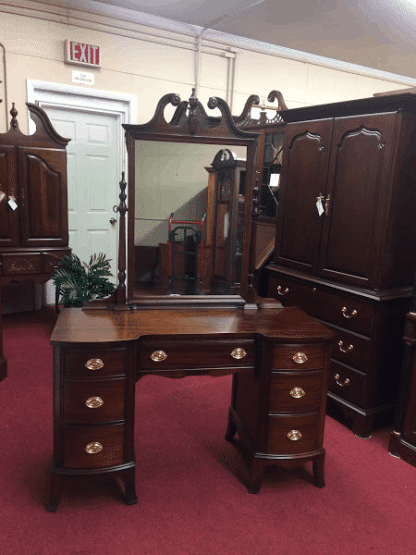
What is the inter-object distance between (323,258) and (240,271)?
869 millimetres

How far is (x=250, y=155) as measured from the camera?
2350 mm

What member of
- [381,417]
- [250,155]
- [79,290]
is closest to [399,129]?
[250,155]

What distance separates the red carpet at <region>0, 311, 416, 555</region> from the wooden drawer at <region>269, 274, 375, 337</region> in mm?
682

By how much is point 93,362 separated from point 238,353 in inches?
25.6

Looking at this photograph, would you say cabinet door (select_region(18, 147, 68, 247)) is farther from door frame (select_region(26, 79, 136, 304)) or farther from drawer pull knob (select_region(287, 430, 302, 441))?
drawer pull knob (select_region(287, 430, 302, 441))

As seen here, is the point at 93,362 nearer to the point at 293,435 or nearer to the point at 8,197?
the point at 293,435

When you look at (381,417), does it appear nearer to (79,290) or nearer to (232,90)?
(79,290)

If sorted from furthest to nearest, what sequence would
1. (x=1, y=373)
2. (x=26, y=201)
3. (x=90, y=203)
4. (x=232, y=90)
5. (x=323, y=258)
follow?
(x=232, y=90), (x=90, y=203), (x=26, y=201), (x=1, y=373), (x=323, y=258)

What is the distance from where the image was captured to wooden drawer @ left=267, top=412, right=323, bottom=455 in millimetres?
2199

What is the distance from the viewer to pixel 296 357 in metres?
2.14

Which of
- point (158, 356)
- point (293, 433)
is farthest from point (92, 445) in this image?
point (293, 433)

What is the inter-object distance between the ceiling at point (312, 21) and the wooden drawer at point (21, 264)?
2582 mm

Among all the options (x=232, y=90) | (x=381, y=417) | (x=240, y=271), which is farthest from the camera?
(x=232, y=90)

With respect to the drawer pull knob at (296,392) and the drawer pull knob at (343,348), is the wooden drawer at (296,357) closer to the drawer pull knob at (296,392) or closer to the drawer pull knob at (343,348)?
the drawer pull knob at (296,392)
